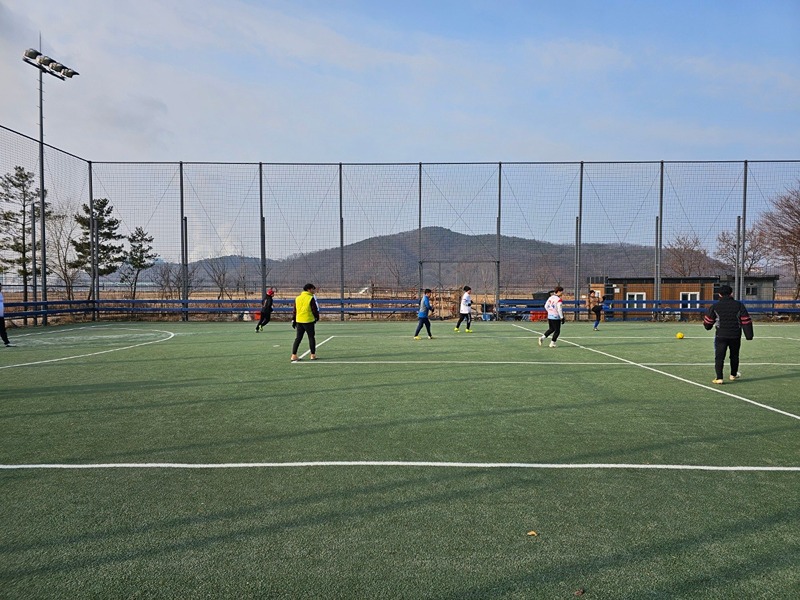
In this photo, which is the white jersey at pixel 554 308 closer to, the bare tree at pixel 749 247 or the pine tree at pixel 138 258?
the bare tree at pixel 749 247

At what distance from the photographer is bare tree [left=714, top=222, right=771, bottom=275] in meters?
30.5

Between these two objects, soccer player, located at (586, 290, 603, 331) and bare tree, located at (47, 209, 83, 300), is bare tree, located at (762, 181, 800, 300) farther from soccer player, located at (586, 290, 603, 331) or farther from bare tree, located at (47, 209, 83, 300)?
bare tree, located at (47, 209, 83, 300)

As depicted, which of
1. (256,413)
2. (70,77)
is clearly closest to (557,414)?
(256,413)

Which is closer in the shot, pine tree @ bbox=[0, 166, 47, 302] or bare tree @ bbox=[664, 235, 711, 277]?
pine tree @ bbox=[0, 166, 47, 302]

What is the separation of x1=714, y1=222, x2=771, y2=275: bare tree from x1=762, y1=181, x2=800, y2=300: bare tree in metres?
0.40

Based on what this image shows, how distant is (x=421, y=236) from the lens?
3056cm

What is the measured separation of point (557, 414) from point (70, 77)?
1080 inches

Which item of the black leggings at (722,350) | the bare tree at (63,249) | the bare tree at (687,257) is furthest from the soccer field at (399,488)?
the bare tree at (687,257)

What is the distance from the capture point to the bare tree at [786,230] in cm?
3156

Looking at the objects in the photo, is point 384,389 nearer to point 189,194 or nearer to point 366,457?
point 366,457

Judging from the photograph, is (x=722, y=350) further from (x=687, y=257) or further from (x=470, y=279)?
(x=687, y=257)

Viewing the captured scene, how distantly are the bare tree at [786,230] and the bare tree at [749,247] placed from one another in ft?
1.31

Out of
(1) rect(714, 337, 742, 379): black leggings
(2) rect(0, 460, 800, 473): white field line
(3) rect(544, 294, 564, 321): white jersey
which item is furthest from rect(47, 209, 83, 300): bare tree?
(1) rect(714, 337, 742, 379): black leggings

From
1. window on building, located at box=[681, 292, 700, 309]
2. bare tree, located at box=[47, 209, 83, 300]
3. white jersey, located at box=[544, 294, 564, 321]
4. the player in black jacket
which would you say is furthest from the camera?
window on building, located at box=[681, 292, 700, 309]
